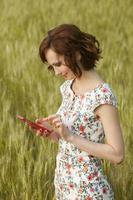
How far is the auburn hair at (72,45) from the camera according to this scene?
1634mm

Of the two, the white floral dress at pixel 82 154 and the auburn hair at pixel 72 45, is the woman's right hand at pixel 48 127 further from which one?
the auburn hair at pixel 72 45

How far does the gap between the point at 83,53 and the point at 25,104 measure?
156 cm

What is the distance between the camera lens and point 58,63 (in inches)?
65.5

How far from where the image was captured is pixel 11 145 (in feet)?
7.88

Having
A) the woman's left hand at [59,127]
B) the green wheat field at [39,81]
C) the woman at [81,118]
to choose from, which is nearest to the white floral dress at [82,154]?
the woman at [81,118]

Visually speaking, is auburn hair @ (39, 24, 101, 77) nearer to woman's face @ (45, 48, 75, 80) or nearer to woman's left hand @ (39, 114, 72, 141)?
woman's face @ (45, 48, 75, 80)

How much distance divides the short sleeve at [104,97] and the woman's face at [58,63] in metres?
0.10

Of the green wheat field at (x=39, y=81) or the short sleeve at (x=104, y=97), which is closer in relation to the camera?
the short sleeve at (x=104, y=97)

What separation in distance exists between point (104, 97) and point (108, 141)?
12 cm

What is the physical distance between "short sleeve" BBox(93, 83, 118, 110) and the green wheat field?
56 centimetres

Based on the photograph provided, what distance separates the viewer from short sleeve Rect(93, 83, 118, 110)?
1614 mm

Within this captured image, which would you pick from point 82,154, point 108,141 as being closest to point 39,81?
point 82,154

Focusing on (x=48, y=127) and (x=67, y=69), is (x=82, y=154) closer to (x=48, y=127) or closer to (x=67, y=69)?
(x=48, y=127)

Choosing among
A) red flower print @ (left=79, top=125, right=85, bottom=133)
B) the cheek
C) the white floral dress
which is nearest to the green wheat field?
the white floral dress
